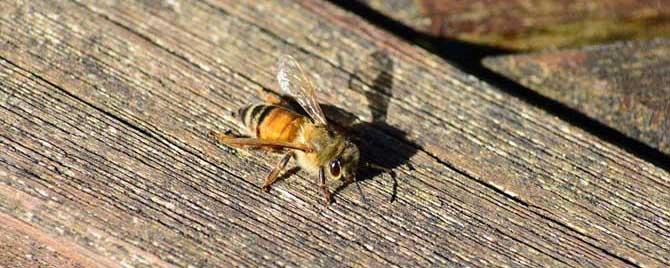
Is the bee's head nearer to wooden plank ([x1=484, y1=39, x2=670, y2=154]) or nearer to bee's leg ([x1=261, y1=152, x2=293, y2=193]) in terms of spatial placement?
bee's leg ([x1=261, y1=152, x2=293, y2=193])

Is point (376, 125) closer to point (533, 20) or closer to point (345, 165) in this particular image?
A: point (345, 165)

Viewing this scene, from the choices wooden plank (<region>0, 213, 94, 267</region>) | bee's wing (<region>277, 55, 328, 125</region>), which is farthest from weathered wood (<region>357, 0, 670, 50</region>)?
wooden plank (<region>0, 213, 94, 267</region>)

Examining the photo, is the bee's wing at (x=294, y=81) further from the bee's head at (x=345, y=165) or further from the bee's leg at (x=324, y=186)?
the bee's leg at (x=324, y=186)

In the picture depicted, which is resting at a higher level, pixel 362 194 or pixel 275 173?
pixel 275 173

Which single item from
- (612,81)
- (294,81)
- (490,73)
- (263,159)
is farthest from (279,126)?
(612,81)

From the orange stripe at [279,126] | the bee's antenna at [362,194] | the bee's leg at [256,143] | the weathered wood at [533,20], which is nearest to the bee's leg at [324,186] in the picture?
the bee's antenna at [362,194]
